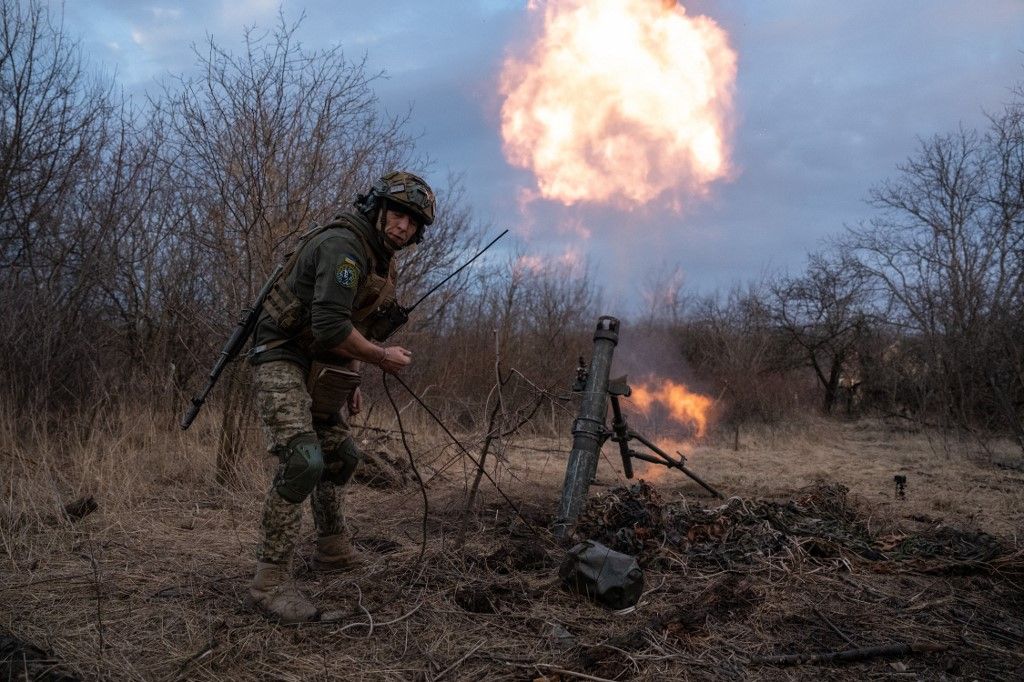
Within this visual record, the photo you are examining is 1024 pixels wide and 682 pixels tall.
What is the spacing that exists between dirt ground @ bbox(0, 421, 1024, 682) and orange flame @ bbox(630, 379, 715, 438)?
512cm

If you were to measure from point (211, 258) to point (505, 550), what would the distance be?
5104 millimetres

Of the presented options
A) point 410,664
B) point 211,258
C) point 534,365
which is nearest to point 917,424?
point 534,365

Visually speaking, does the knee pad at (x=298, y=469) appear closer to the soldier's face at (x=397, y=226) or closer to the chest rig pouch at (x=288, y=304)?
the chest rig pouch at (x=288, y=304)

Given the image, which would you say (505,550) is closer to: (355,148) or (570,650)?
(570,650)

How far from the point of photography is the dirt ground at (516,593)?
10.5ft

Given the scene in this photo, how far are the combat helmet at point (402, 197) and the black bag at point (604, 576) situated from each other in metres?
2.04

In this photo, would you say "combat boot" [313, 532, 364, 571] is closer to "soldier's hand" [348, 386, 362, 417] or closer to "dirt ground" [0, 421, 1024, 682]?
"dirt ground" [0, 421, 1024, 682]

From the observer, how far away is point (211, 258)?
7.91 metres

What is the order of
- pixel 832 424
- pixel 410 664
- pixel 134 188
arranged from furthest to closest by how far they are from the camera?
pixel 832 424
pixel 134 188
pixel 410 664

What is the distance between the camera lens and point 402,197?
4.00 meters

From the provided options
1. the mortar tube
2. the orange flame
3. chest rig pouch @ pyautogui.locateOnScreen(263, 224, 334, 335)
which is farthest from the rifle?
the orange flame

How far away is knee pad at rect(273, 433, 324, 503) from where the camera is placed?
148 inches

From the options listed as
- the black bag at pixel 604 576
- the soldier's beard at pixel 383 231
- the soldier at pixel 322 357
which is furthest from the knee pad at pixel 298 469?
the black bag at pixel 604 576

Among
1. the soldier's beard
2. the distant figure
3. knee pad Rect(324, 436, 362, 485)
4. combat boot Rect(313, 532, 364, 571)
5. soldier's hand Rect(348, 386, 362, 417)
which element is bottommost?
combat boot Rect(313, 532, 364, 571)
